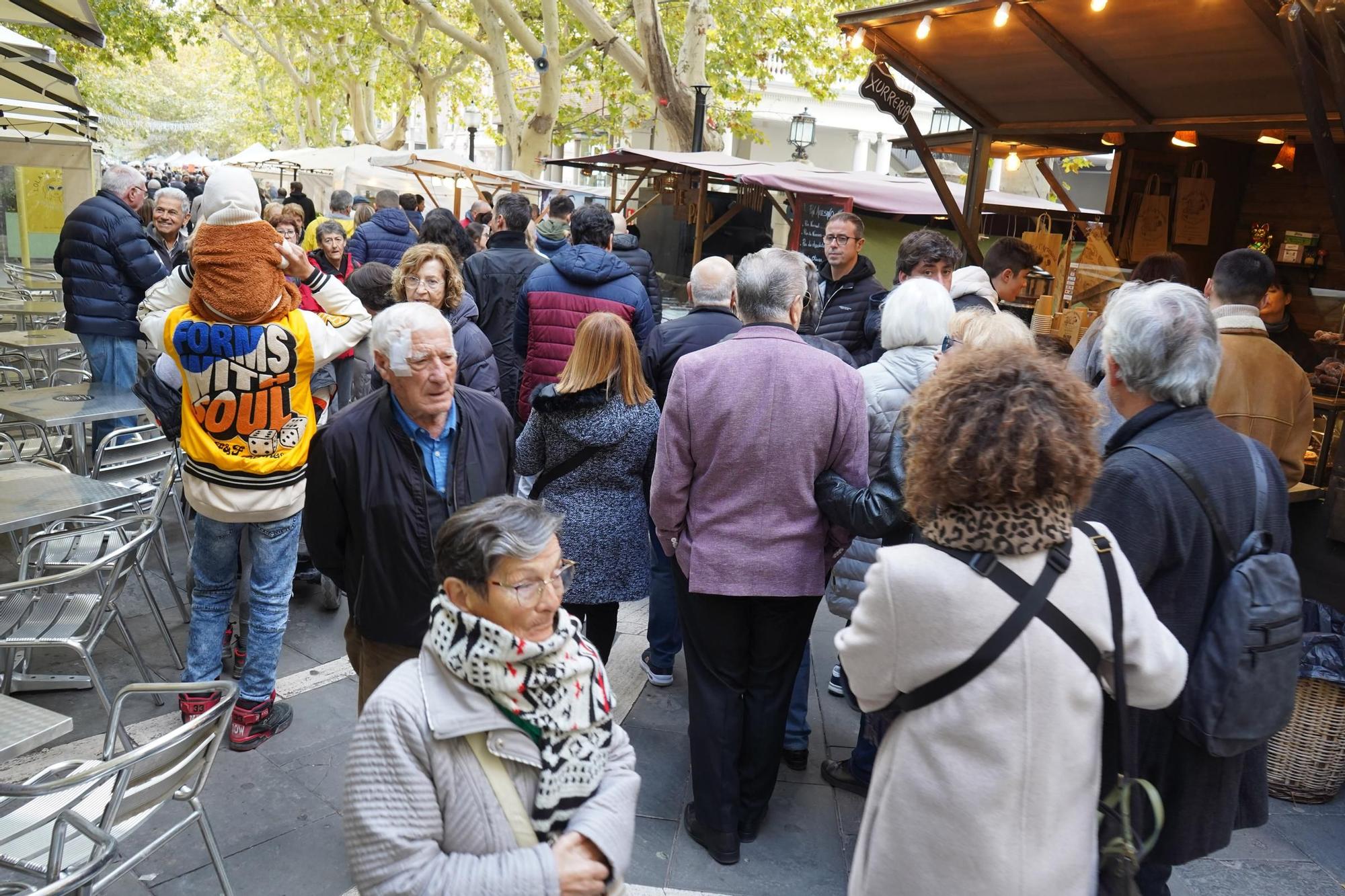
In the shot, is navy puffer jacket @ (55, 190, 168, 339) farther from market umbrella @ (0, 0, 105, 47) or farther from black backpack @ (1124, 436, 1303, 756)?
black backpack @ (1124, 436, 1303, 756)

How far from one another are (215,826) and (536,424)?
5.59 ft

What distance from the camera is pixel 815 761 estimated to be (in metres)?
3.98

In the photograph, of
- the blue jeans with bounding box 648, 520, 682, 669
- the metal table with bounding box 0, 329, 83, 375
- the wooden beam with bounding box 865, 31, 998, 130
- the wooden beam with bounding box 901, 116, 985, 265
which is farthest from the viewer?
the metal table with bounding box 0, 329, 83, 375

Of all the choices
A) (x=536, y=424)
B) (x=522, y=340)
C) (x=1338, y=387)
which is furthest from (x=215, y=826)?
(x=1338, y=387)

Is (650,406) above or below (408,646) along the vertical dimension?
above

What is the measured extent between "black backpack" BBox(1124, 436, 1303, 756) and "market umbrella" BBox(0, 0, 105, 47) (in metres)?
4.99

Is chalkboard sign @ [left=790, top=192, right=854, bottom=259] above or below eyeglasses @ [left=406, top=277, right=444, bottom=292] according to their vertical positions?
above

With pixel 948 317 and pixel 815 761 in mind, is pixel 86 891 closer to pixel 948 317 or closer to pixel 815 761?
pixel 815 761

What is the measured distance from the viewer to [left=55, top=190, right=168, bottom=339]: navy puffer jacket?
6.11 meters

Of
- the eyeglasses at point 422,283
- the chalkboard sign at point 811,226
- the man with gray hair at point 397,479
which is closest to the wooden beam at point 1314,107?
the man with gray hair at point 397,479

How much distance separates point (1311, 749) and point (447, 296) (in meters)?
4.17

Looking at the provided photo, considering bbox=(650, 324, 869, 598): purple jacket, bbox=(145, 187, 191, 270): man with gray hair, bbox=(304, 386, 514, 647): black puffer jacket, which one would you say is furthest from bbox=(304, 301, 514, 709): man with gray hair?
bbox=(145, 187, 191, 270): man with gray hair

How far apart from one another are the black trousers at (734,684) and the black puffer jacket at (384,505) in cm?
87

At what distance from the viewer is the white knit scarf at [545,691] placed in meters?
1.74
